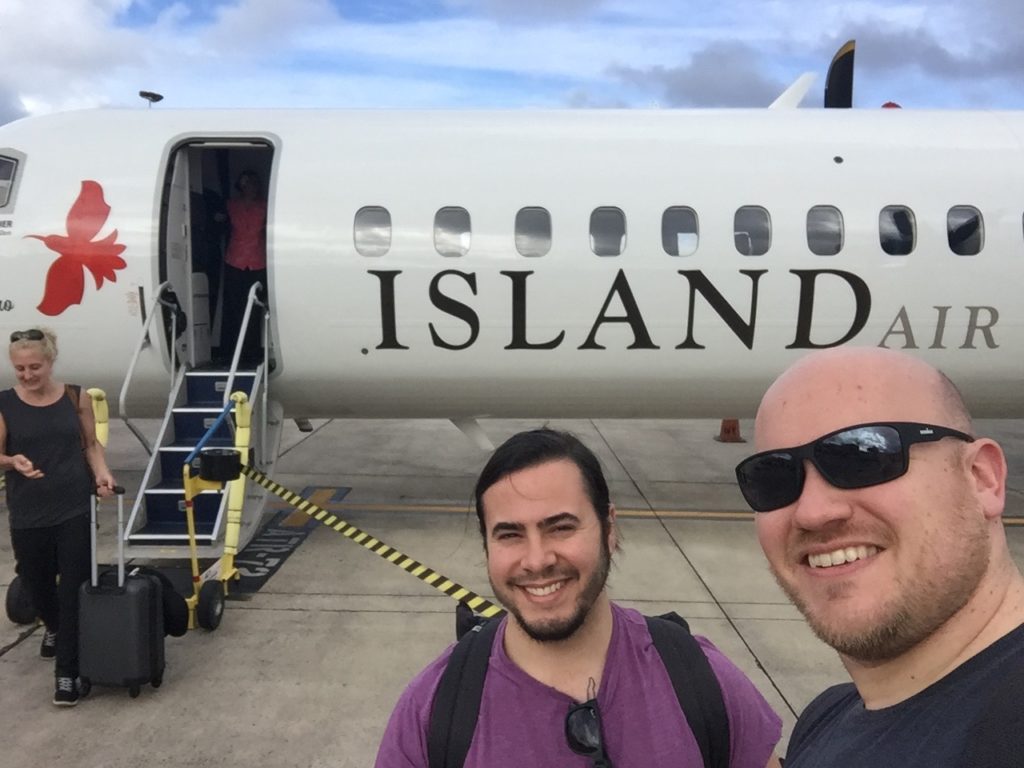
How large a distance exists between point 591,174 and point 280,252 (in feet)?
10.4

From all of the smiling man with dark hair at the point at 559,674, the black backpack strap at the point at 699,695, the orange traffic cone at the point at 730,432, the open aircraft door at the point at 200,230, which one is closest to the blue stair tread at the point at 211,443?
the open aircraft door at the point at 200,230

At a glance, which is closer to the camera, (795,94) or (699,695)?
(699,695)

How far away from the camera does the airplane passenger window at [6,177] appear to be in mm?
7082

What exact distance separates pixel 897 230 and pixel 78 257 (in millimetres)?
7983

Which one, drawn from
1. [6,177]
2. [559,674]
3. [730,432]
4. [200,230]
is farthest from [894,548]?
[730,432]

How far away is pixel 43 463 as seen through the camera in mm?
4285

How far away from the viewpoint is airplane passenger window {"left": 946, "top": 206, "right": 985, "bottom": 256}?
6914mm

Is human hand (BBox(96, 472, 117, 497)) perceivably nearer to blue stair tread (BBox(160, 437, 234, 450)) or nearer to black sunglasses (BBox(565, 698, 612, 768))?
blue stair tread (BBox(160, 437, 234, 450))

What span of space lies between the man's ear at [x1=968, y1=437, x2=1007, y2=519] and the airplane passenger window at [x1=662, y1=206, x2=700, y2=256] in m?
5.78

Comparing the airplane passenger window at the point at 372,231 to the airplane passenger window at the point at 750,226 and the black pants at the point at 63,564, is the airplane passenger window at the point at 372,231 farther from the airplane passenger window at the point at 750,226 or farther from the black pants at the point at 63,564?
the black pants at the point at 63,564

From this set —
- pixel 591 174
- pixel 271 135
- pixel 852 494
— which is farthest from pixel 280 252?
pixel 852 494

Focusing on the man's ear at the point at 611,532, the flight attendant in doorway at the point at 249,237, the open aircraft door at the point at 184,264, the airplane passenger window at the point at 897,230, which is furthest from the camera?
the flight attendant in doorway at the point at 249,237

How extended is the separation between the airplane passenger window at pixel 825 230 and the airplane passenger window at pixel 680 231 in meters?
1.10

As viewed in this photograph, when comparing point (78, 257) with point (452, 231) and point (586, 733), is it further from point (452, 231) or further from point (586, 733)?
point (586, 733)
